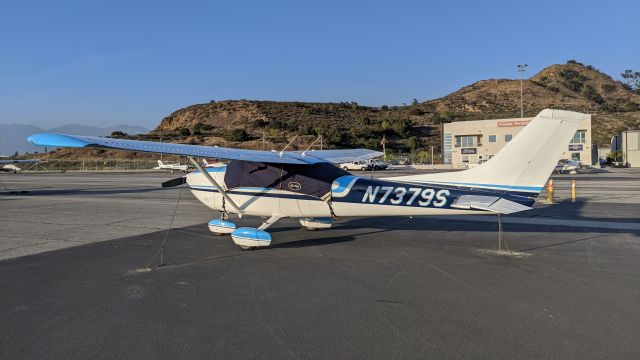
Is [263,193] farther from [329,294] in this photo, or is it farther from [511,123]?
[511,123]

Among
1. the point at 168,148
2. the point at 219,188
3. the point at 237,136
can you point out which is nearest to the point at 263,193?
the point at 219,188

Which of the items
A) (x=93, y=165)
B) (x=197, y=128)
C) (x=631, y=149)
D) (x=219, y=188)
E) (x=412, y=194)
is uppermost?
(x=197, y=128)

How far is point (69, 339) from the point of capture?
4863 millimetres

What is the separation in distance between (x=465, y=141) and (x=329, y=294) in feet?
236

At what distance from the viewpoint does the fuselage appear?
9008mm

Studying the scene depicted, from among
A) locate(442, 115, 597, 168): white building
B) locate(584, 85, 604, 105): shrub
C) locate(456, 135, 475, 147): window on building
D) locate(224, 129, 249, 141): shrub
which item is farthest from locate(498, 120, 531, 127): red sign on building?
locate(584, 85, 604, 105): shrub

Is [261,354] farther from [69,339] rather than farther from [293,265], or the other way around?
[293,265]

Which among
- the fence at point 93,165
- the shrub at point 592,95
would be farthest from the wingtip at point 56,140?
the shrub at point 592,95

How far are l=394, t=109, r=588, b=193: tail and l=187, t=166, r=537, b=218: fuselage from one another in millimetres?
196

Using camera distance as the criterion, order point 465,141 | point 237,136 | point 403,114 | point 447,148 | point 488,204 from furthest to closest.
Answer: point 403,114 < point 237,136 < point 447,148 < point 465,141 < point 488,204

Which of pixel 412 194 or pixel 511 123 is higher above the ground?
pixel 511 123

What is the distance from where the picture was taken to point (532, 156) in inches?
336

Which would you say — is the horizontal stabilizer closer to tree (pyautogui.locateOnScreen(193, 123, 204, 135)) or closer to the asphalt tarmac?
the asphalt tarmac

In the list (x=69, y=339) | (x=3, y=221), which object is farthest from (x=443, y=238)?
(x=3, y=221)
